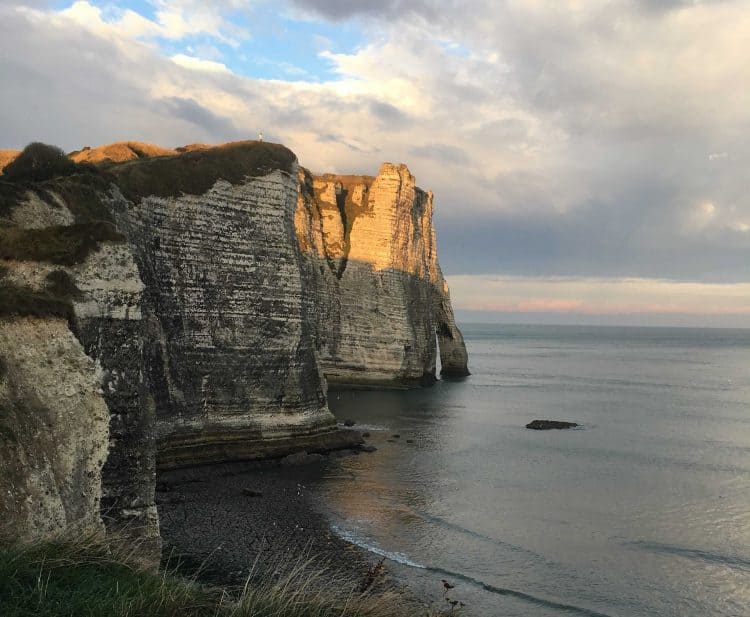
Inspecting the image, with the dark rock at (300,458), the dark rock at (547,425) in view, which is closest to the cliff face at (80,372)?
the dark rock at (300,458)

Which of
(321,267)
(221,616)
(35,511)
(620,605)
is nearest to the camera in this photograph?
(221,616)

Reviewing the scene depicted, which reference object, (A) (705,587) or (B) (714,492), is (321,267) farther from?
(A) (705,587)

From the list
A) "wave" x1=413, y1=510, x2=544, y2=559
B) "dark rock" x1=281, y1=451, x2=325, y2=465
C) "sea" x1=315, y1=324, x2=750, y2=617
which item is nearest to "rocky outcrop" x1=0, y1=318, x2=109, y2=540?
"sea" x1=315, y1=324, x2=750, y2=617

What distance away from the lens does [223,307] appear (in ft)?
93.4

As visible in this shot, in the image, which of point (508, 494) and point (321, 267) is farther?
point (321, 267)

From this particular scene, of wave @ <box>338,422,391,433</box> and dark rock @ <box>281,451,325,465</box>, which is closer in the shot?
dark rock @ <box>281,451,325,465</box>

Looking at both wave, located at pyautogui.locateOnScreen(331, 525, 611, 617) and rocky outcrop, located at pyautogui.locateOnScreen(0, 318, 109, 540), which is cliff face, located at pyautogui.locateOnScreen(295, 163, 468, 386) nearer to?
wave, located at pyautogui.locateOnScreen(331, 525, 611, 617)

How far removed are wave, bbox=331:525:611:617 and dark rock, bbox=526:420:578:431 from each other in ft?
83.7

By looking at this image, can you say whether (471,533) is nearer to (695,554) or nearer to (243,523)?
(695,554)

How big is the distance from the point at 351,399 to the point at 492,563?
35108 mm

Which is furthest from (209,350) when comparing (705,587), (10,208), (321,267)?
(321,267)

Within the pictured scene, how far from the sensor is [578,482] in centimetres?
2847

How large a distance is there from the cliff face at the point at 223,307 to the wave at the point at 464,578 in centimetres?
976

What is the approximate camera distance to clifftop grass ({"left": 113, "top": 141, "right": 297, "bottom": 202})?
26703 mm
